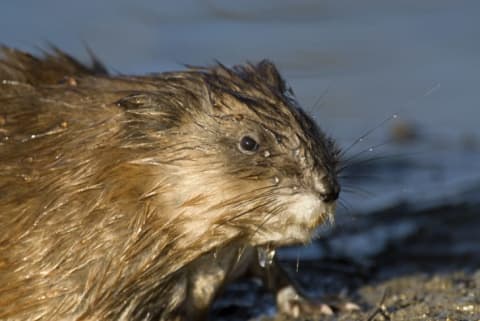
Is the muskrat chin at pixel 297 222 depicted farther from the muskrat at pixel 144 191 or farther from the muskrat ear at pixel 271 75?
the muskrat ear at pixel 271 75

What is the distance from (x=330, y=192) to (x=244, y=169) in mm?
312

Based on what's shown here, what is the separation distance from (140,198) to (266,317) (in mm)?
1208

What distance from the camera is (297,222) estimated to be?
4691mm

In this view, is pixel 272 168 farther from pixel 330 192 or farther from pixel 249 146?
pixel 330 192

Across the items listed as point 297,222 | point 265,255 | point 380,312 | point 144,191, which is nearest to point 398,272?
point 380,312

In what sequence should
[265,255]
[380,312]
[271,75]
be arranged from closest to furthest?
[265,255]
[271,75]
[380,312]

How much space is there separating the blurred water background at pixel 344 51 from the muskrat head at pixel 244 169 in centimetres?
387

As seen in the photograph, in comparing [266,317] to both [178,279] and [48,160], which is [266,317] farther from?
[48,160]

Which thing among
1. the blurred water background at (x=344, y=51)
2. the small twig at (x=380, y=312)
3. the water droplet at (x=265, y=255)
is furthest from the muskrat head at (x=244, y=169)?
the blurred water background at (x=344, y=51)

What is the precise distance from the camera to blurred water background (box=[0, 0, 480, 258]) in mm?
9359

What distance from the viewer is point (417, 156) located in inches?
364

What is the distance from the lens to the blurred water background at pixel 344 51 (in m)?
9.36

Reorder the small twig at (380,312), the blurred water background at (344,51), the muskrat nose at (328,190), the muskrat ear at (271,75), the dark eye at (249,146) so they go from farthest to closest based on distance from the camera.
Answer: the blurred water background at (344,51)
the small twig at (380,312)
the muskrat ear at (271,75)
the dark eye at (249,146)
the muskrat nose at (328,190)

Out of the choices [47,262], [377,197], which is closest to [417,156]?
[377,197]
